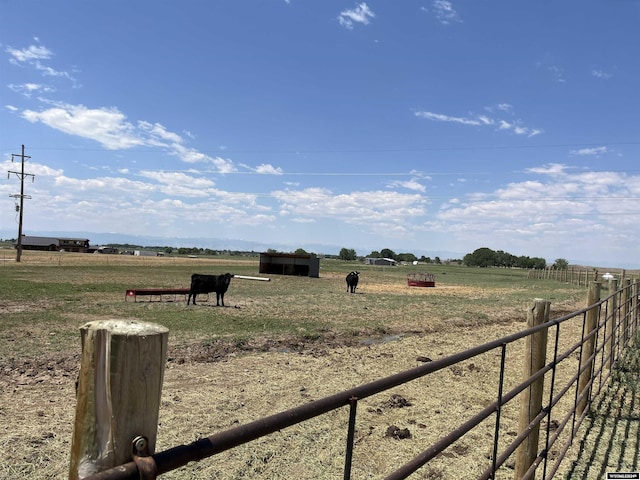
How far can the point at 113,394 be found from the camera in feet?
3.69

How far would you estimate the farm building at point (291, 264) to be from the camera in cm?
4059

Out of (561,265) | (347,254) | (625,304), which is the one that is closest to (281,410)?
(625,304)

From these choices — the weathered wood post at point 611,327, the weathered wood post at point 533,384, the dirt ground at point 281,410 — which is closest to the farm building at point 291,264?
the dirt ground at point 281,410

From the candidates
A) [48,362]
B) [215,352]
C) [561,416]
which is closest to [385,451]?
[561,416]

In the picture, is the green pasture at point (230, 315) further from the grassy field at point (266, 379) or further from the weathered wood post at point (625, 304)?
the weathered wood post at point (625, 304)

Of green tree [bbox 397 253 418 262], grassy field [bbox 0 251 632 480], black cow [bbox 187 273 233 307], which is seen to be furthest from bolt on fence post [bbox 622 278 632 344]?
green tree [bbox 397 253 418 262]

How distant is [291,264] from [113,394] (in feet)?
133

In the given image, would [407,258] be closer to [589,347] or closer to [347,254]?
[347,254]

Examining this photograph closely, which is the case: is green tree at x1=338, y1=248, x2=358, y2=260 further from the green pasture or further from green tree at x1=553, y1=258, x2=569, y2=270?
the green pasture

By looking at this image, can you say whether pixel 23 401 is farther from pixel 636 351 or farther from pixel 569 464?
pixel 636 351

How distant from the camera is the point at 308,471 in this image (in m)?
4.38

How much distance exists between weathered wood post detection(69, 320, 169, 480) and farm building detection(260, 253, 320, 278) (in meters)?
39.0

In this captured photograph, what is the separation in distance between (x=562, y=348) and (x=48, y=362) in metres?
10.3

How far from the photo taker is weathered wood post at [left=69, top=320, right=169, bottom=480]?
3.67ft
